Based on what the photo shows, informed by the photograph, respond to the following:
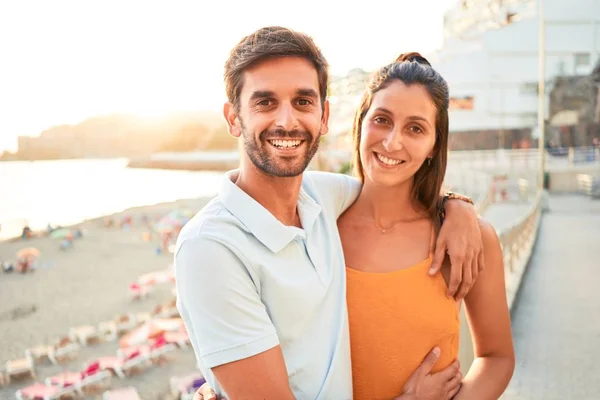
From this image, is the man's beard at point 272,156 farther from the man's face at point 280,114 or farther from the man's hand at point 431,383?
the man's hand at point 431,383

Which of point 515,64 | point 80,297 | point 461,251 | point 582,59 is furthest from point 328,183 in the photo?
point 582,59

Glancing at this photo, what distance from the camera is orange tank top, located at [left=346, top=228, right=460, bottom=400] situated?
174 cm

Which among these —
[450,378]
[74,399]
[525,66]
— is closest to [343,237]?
[450,378]

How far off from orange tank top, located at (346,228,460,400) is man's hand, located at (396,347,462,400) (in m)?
0.04

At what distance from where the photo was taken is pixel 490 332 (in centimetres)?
182

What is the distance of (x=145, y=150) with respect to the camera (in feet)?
465

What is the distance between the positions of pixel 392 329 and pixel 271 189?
643 mm

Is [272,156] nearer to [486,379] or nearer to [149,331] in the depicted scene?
[486,379]

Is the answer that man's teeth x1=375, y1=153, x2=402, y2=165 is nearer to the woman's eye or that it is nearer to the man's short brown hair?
the woman's eye

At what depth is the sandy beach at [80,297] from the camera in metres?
8.97

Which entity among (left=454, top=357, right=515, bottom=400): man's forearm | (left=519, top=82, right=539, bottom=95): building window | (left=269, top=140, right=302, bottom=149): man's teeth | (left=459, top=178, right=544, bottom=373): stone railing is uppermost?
(left=519, top=82, right=539, bottom=95): building window

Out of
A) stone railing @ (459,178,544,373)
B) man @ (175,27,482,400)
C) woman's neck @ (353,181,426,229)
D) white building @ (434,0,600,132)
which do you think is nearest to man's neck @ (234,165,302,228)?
man @ (175,27,482,400)

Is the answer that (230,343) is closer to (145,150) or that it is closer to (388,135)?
(388,135)

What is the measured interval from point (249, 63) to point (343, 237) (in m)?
0.78
